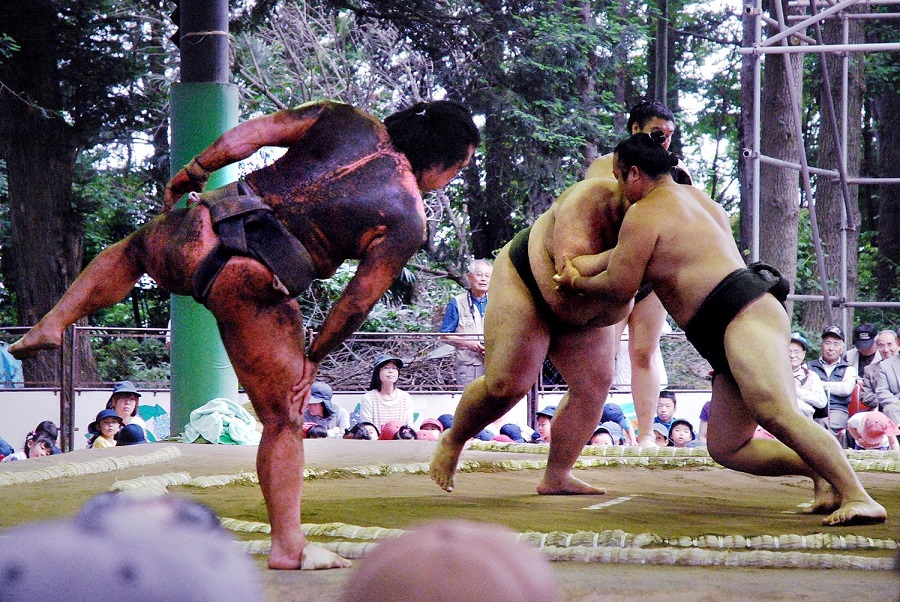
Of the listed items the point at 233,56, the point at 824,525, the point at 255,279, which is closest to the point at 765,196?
the point at 233,56

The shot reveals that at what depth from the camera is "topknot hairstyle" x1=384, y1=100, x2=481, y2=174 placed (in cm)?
231

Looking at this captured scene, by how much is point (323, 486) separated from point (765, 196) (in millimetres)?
6907

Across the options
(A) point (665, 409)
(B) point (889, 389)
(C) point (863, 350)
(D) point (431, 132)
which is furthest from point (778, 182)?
(D) point (431, 132)

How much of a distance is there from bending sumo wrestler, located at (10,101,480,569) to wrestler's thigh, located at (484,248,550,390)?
0.85m

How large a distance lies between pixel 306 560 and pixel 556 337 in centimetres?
142

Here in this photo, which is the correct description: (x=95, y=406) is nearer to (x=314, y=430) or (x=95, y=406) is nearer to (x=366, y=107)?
(x=314, y=430)

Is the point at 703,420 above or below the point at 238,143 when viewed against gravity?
below

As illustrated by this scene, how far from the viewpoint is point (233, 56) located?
399 inches

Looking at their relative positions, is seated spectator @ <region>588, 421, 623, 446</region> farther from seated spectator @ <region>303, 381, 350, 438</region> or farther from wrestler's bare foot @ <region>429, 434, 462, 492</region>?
wrestler's bare foot @ <region>429, 434, 462, 492</region>

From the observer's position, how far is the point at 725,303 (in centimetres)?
269

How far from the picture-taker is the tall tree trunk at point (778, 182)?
868cm

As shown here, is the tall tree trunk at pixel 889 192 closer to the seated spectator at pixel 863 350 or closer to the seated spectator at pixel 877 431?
the seated spectator at pixel 863 350

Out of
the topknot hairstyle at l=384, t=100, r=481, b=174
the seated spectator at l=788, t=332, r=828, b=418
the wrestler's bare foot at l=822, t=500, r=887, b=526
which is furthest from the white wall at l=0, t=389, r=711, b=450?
the topknot hairstyle at l=384, t=100, r=481, b=174

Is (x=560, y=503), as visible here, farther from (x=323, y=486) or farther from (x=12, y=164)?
(x=12, y=164)
